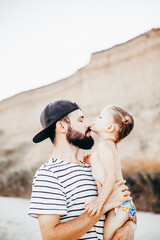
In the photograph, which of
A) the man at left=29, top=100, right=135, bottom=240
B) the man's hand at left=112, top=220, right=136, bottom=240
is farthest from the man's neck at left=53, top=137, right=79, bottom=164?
the man's hand at left=112, top=220, right=136, bottom=240

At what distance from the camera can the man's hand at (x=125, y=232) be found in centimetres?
154

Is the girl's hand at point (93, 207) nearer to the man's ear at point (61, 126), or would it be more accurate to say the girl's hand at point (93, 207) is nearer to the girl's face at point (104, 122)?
the man's ear at point (61, 126)

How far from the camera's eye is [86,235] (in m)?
1.50

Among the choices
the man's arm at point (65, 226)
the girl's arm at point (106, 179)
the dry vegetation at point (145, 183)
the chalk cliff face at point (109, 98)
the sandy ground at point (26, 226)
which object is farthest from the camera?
the chalk cliff face at point (109, 98)

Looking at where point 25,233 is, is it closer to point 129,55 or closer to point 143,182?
point 143,182

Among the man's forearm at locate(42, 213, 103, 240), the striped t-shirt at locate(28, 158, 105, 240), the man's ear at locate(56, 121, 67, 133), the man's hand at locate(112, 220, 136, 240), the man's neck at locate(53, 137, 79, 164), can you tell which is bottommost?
the man's hand at locate(112, 220, 136, 240)

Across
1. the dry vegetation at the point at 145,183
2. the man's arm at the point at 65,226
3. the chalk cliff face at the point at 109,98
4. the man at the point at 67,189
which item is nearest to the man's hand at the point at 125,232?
the man at the point at 67,189

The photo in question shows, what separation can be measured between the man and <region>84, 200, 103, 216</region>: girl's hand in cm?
3

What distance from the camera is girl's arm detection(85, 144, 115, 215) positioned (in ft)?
4.80

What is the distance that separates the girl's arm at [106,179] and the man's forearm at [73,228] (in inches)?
1.9

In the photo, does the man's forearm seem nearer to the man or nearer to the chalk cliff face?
the man

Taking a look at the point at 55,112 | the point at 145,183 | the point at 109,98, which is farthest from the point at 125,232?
the point at 109,98

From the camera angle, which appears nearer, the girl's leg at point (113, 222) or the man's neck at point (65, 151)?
the girl's leg at point (113, 222)

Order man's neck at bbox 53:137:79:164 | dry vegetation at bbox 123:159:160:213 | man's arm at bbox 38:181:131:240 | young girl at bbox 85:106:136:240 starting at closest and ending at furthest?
1. man's arm at bbox 38:181:131:240
2. young girl at bbox 85:106:136:240
3. man's neck at bbox 53:137:79:164
4. dry vegetation at bbox 123:159:160:213
